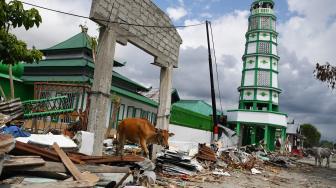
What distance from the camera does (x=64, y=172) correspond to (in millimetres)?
6473

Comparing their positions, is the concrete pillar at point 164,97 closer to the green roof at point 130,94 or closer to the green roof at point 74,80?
the green roof at point 74,80

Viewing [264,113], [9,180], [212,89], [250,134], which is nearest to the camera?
[9,180]

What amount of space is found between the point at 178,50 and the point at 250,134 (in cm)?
3945

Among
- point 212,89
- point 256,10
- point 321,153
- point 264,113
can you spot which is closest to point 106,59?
point 212,89

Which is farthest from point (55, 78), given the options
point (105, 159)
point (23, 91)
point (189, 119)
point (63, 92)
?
point (105, 159)

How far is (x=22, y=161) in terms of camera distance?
5930mm

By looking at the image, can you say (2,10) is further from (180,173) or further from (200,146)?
(200,146)

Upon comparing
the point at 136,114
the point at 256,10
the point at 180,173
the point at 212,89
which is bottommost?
the point at 180,173

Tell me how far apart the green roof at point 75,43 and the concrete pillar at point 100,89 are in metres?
13.2

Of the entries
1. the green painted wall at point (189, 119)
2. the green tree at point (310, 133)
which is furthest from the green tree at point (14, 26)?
the green tree at point (310, 133)

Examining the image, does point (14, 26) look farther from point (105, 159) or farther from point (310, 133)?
point (310, 133)

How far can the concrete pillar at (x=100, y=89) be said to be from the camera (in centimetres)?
999

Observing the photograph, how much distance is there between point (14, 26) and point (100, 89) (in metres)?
3.37

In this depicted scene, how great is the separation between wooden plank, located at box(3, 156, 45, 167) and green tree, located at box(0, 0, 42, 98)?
253cm
